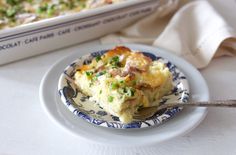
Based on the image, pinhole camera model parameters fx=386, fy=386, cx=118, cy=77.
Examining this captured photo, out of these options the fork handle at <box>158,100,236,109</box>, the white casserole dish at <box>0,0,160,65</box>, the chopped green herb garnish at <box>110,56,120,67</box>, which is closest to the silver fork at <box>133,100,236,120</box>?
the fork handle at <box>158,100,236,109</box>

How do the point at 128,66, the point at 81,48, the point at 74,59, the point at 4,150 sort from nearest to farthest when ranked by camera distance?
1. the point at 4,150
2. the point at 128,66
3. the point at 74,59
4. the point at 81,48

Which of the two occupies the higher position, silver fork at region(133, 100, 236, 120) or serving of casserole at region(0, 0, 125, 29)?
serving of casserole at region(0, 0, 125, 29)

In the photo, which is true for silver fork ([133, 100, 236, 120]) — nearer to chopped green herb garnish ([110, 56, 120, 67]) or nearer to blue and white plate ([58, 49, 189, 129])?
blue and white plate ([58, 49, 189, 129])

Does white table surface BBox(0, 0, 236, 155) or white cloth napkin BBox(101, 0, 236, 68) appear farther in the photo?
white cloth napkin BBox(101, 0, 236, 68)

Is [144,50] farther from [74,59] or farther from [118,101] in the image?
[118,101]

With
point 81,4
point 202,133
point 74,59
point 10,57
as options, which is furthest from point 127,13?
point 202,133

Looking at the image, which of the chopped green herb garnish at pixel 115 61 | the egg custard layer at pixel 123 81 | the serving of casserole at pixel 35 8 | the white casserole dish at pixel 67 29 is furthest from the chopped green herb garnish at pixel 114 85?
the serving of casserole at pixel 35 8

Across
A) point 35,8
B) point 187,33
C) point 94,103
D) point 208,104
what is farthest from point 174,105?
point 35,8

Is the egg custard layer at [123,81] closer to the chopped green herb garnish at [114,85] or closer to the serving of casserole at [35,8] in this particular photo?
the chopped green herb garnish at [114,85]
